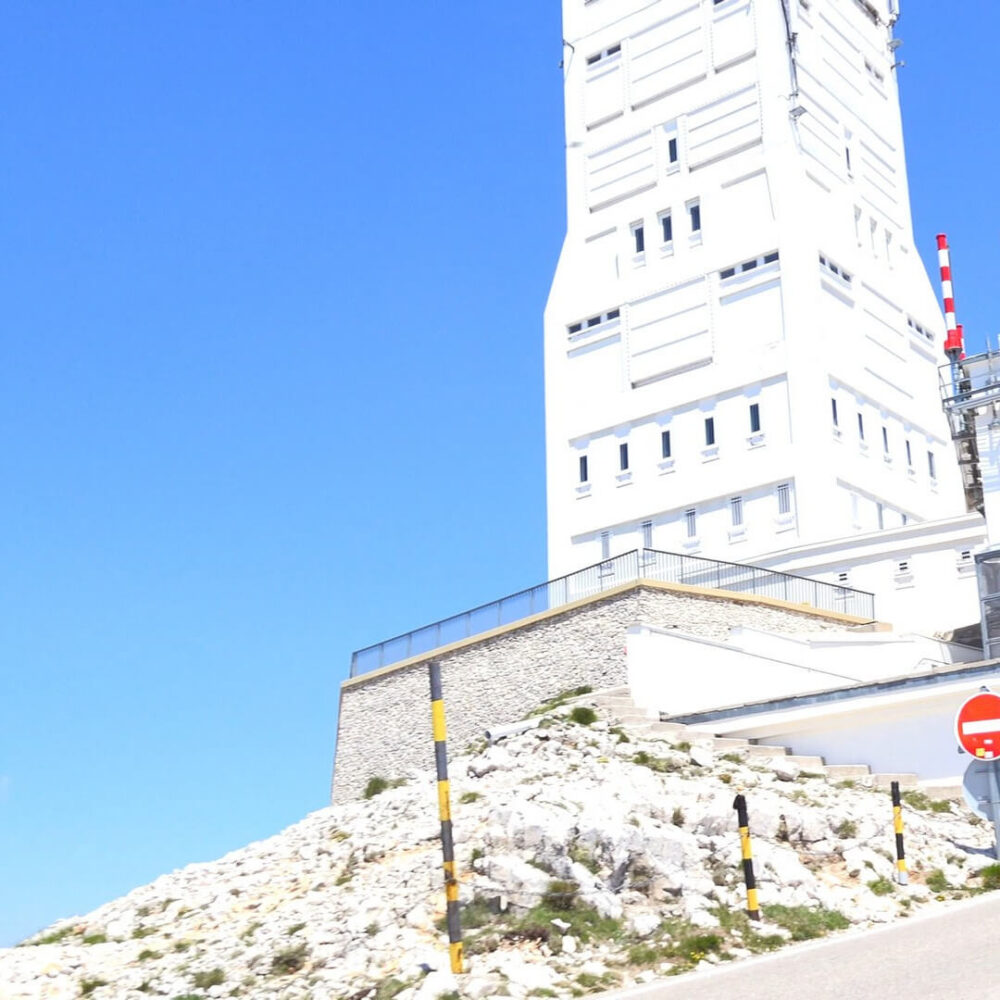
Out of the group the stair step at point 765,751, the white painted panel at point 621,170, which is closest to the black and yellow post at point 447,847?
the stair step at point 765,751

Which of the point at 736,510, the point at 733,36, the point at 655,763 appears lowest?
the point at 655,763

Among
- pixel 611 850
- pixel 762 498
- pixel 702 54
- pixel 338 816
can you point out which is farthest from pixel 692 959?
pixel 702 54

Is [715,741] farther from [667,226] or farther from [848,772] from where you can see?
[667,226]

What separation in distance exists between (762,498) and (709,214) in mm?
11328

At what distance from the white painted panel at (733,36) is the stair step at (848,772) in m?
37.8

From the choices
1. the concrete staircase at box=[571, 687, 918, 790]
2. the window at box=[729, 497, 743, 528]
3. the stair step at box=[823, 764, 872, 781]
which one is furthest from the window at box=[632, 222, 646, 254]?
the stair step at box=[823, 764, 872, 781]

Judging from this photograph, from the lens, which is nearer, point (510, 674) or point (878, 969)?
point (878, 969)

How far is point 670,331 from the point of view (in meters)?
55.8

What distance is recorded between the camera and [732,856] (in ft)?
62.2

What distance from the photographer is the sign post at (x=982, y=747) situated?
17.8m

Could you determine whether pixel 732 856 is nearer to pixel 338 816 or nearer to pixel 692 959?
pixel 692 959

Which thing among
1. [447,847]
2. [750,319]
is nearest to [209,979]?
[447,847]

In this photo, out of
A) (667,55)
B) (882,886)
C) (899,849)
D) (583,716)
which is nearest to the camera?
(882,886)

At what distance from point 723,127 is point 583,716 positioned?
3388 centimetres
